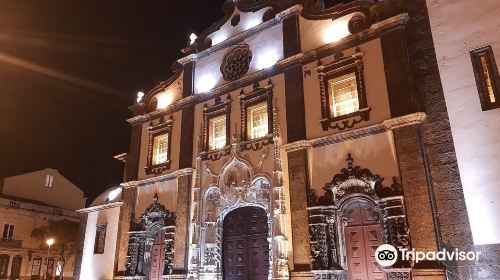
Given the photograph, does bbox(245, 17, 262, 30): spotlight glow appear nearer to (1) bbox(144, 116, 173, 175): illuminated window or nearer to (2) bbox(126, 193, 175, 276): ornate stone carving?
(1) bbox(144, 116, 173, 175): illuminated window

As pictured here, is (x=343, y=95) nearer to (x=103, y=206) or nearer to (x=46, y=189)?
(x=103, y=206)

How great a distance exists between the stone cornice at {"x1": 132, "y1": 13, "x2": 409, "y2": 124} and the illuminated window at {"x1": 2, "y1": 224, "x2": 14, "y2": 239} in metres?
27.6

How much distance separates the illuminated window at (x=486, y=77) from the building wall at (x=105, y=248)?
18.6 m

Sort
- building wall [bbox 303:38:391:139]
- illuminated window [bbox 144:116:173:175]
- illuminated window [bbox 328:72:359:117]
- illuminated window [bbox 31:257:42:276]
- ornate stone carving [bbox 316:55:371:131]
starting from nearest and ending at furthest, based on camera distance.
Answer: building wall [bbox 303:38:391:139], ornate stone carving [bbox 316:55:371:131], illuminated window [bbox 328:72:359:117], illuminated window [bbox 144:116:173:175], illuminated window [bbox 31:257:42:276]

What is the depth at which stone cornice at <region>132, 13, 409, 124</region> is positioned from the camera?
48.8 feet

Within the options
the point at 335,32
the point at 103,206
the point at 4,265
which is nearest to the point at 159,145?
the point at 103,206

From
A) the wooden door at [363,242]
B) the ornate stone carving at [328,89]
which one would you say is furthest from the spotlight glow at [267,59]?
the wooden door at [363,242]

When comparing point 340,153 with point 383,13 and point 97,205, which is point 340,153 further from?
point 97,205

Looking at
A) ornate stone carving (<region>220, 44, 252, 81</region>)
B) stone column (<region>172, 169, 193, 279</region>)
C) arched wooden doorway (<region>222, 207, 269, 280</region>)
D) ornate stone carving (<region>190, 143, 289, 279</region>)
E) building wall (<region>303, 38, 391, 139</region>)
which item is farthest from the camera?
ornate stone carving (<region>220, 44, 252, 81</region>)

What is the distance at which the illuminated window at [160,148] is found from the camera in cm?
2139

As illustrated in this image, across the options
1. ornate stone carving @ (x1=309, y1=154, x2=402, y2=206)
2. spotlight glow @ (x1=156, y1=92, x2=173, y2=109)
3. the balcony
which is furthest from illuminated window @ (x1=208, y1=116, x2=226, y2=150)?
the balcony

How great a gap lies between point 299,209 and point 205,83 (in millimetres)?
9141

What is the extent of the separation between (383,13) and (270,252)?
10.5 meters

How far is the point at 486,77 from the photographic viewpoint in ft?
41.2
